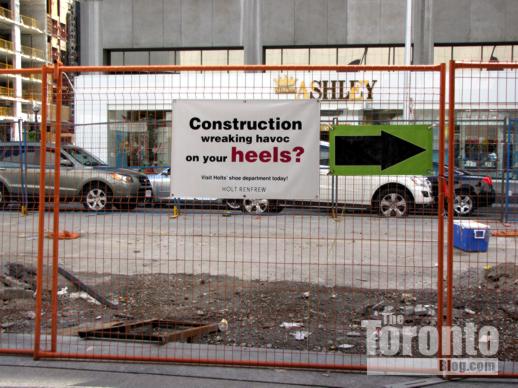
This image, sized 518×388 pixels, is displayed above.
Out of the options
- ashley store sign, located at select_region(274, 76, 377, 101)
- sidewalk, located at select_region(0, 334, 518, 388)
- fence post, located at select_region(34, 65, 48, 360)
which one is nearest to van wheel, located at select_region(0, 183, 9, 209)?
fence post, located at select_region(34, 65, 48, 360)

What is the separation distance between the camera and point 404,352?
5.18 metres

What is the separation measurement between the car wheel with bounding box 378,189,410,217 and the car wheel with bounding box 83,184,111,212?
9.27ft

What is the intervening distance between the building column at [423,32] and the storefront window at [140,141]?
2267cm

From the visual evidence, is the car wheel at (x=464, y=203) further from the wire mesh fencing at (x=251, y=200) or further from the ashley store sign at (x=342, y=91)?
the ashley store sign at (x=342, y=91)

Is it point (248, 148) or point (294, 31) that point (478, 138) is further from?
point (294, 31)

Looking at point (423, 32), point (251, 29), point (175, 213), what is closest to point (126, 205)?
point (175, 213)

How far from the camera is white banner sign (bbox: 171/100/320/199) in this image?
5.02 m

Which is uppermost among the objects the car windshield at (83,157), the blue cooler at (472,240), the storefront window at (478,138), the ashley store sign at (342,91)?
the ashley store sign at (342,91)

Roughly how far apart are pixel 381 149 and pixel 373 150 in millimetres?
66

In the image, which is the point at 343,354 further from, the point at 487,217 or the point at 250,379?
the point at 487,217

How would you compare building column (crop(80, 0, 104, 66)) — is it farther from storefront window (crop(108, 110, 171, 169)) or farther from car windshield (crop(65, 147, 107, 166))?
storefront window (crop(108, 110, 171, 169))

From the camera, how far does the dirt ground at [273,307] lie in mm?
5695

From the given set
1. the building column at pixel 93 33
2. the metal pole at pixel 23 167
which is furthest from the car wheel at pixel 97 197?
the building column at pixel 93 33

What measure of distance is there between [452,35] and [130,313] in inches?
1003
